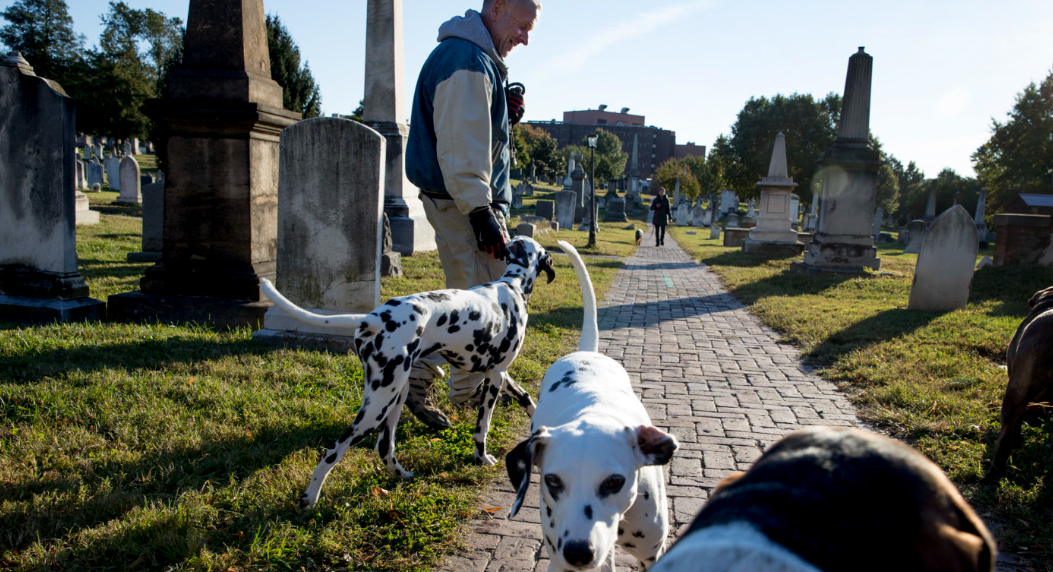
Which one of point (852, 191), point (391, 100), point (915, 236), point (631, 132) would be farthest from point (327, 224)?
point (631, 132)

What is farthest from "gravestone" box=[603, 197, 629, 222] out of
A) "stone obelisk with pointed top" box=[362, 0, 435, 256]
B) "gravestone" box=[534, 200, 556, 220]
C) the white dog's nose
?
the white dog's nose

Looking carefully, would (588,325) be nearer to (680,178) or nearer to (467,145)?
(467,145)

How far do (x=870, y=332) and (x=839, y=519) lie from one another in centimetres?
748

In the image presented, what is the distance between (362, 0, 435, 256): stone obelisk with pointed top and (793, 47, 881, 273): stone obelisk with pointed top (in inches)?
362

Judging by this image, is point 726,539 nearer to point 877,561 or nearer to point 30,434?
point 877,561

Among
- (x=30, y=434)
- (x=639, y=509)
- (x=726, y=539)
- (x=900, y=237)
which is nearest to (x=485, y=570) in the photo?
(x=639, y=509)

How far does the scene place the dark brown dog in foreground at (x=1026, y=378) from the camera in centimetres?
341

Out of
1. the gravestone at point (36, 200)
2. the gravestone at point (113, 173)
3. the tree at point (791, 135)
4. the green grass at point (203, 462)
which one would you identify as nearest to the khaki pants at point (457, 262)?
the green grass at point (203, 462)

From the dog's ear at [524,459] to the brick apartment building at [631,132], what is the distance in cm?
12721

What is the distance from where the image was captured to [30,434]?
348 cm

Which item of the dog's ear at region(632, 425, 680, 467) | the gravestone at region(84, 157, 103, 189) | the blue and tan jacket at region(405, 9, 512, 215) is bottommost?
the dog's ear at region(632, 425, 680, 467)

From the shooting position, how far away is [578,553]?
1769mm

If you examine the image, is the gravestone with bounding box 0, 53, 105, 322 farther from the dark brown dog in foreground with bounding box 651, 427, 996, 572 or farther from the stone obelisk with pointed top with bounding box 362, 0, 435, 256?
the dark brown dog in foreground with bounding box 651, 427, 996, 572

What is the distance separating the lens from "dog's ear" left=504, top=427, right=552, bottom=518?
6.71 feet
